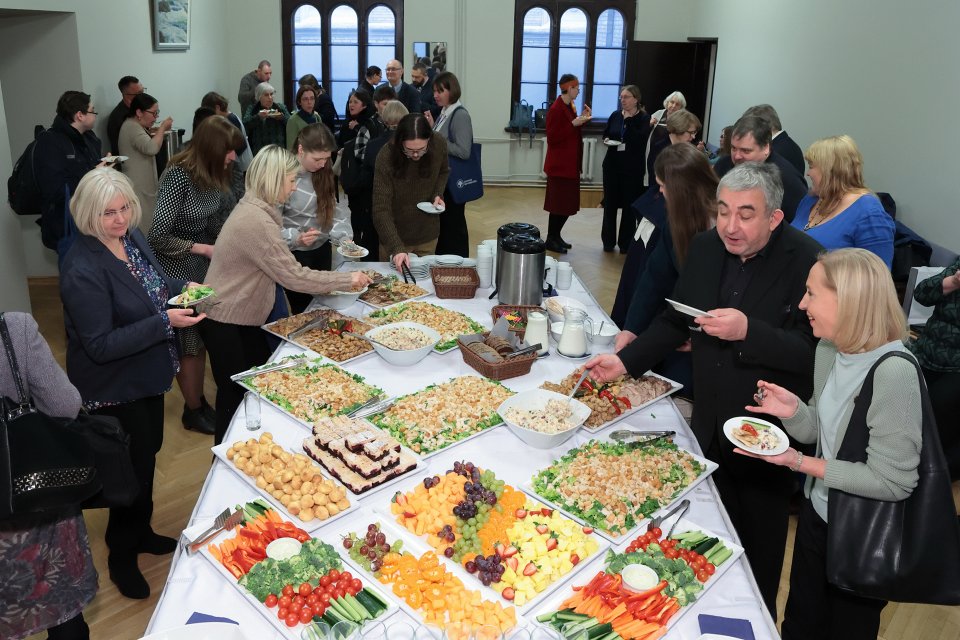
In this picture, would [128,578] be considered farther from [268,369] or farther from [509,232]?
[509,232]

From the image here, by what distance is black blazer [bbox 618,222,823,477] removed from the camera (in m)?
2.34

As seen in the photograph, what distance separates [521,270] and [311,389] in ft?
4.05

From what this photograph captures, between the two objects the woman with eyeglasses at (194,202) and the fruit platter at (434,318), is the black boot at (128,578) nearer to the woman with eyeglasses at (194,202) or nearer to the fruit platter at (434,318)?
the woman with eyeglasses at (194,202)

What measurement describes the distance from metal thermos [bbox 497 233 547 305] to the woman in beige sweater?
67 cm

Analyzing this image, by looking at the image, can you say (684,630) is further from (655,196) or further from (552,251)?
(552,251)

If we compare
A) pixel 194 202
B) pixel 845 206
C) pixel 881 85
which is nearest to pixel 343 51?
pixel 881 85

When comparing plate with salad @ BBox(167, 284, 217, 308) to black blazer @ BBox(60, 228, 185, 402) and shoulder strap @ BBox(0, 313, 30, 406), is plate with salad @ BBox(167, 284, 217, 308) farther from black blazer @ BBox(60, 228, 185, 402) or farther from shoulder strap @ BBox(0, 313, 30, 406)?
shoulder strap @ BBox(0, 313, 30, 406)

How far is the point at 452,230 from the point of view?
5.27m

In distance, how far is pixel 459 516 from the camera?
204cm

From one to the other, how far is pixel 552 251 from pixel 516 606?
247 inches

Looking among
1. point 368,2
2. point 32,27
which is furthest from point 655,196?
point 368,2

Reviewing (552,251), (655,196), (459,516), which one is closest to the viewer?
(459,516)

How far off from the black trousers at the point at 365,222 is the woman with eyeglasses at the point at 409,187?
67cm

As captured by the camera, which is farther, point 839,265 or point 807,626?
point 807,626
